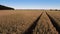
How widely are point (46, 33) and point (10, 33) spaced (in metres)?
2.34

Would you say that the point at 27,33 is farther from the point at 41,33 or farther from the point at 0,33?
the point at 0,33

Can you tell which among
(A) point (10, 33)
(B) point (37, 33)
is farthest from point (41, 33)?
(A) point (10, 33)

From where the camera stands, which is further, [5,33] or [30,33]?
[30,33]

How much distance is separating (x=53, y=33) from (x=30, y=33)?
1.53 m

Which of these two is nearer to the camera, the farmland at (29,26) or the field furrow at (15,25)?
the field furrow at (15,25)

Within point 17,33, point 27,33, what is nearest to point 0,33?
point 17,33

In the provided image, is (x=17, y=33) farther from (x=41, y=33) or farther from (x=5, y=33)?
(x=41, y=33)

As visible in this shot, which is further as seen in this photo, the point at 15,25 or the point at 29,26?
the point at 15,25

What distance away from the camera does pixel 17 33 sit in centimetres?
1028

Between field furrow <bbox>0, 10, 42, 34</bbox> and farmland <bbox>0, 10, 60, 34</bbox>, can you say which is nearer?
field furrow <bbox>0, 10, 42, 34</bbox>

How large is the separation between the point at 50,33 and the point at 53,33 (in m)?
0.21

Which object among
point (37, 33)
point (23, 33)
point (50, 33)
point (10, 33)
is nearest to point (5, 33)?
point (10, 33)

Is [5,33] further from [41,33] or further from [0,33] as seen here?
[41,33]

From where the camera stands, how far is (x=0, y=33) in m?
10.2
